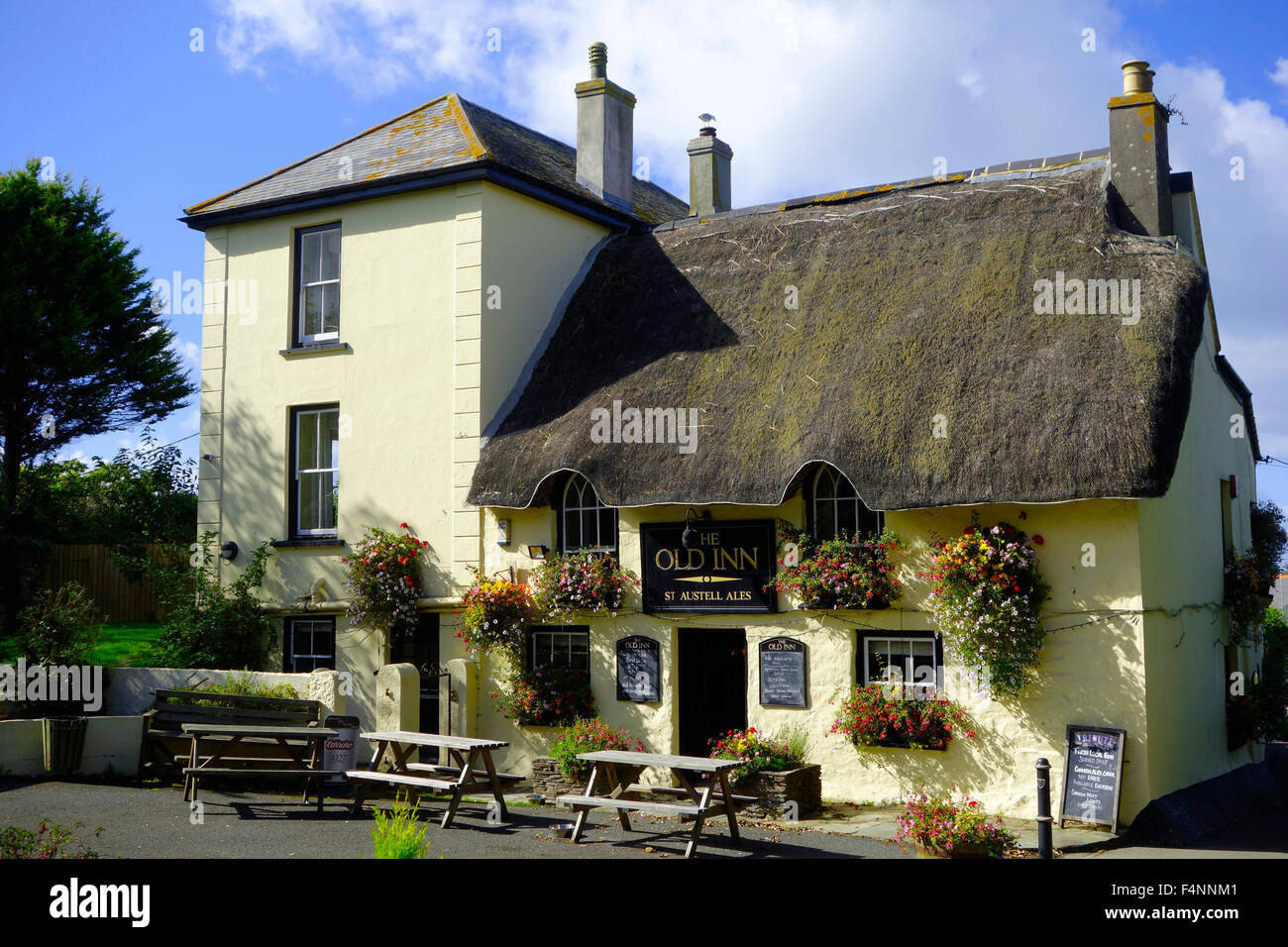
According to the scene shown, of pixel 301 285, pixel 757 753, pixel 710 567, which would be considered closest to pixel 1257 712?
pixel 757 753

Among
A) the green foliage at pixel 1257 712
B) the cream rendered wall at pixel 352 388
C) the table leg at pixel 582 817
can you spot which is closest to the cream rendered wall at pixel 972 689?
the table leg at pixel 582 817

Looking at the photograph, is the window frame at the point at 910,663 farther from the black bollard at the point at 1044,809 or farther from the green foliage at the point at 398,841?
the green foliage at the point at 398,841

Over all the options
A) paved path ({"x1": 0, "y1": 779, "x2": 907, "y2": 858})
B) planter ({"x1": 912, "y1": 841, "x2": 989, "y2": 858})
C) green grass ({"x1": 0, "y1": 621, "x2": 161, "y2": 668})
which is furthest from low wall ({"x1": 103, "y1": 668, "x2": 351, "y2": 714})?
planter ({"x1": 912, "y1": 841, "x2": 989, "y2": 858})

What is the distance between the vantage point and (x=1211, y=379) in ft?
47.0

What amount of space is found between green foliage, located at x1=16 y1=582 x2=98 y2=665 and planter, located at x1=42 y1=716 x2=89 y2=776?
4.75ft

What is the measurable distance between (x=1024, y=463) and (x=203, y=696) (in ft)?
29.5

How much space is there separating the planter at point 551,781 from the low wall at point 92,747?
4.43 metres

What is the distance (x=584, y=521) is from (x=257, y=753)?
4.39m

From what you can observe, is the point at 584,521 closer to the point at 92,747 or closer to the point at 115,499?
the point at 92,747

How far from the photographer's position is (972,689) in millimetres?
11109

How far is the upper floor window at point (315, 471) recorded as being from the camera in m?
15.2

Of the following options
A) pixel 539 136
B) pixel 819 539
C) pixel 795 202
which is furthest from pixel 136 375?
pixel 819 539

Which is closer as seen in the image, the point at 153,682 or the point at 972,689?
the point at 972,689

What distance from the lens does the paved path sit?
9.13 meters
